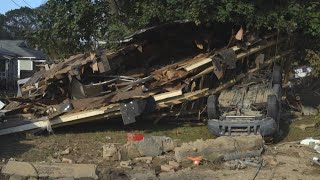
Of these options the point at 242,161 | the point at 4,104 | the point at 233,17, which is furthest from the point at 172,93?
the point at 4,104

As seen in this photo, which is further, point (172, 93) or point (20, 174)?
point (172, 93)

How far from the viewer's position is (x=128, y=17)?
57.3 ft

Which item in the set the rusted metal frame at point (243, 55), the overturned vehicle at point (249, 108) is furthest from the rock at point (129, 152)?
the rusted metal frame at point (243, 55)

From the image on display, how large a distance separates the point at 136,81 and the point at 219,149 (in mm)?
4947

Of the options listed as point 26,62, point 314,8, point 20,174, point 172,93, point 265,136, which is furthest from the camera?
point 26,62

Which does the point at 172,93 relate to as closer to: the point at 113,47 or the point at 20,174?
the point at 113,47

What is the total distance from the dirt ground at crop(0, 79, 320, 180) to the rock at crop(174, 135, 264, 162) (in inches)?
9.6

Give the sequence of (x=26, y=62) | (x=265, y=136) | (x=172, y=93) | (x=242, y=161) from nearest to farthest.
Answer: (x=242, y=161) < (x=265, y=136) < (x=172, y=93) < (x=26, y=62)

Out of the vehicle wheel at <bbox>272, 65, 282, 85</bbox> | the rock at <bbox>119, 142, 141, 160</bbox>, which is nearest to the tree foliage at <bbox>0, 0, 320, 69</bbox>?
the vehicle wheel at <bbox>272, 65, 282, 85</bbox>

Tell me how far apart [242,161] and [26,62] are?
39399 millimetres

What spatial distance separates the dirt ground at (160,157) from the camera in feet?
31.7

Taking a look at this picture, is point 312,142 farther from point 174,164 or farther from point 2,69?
point 2,69

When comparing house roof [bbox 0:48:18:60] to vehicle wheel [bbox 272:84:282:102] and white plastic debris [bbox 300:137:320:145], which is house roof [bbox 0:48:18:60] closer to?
vehicle wheel [bbox 272:84:282:102]

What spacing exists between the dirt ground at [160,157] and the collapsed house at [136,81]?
523 mm
